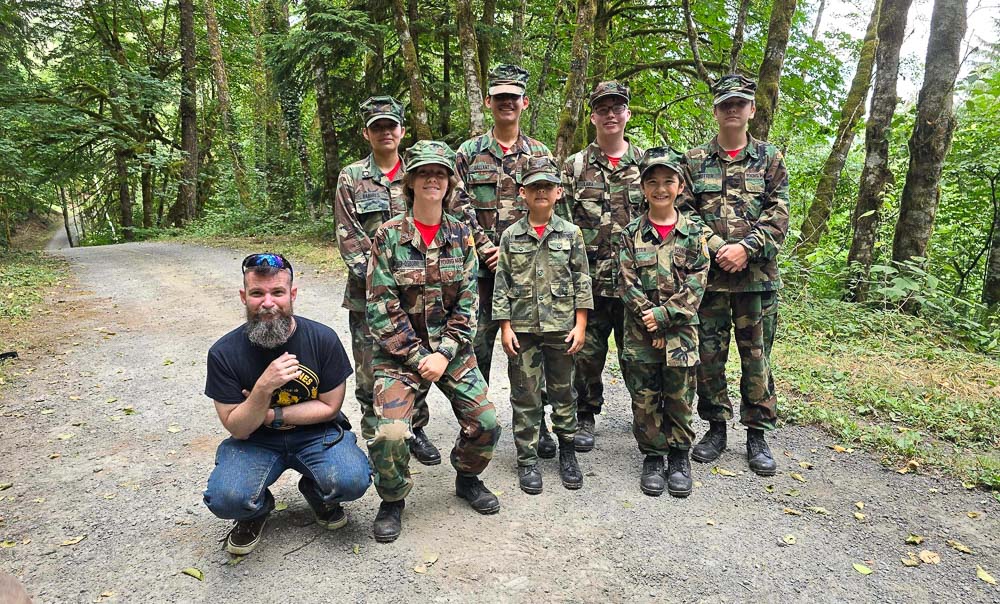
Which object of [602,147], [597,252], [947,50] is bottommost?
[597,252]

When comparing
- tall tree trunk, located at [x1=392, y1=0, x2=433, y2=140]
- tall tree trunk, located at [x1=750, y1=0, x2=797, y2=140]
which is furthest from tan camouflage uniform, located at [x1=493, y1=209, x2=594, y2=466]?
tall tree trunk, located at [x1=392, y1=0, x2=433, y2=140]

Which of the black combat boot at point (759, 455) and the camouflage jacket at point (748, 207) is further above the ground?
the camouflage jacket at point (748, 207)

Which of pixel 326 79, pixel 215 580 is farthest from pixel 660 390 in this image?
pixel 326 79

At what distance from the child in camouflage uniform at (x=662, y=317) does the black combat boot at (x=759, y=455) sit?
53 cm

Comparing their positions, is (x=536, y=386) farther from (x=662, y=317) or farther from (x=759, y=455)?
(x=759, y=455)

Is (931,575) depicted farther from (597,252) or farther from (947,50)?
(947,50)

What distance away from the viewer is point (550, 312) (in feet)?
12.6

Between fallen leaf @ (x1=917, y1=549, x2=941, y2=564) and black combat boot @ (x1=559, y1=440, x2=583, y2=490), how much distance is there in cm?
190

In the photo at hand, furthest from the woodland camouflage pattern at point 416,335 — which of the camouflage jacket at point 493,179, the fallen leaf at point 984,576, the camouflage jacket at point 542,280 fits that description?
the fallen leaf at point 984,576

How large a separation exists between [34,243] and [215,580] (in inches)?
1484

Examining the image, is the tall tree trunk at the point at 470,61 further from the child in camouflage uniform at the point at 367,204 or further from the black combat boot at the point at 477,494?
the black combat boot at the point at 477,494

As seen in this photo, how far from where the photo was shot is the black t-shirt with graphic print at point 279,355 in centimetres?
302

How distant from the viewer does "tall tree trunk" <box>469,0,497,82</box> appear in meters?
11.3

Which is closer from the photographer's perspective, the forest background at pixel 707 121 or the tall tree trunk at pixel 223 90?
the forest background at pixel 707 121
